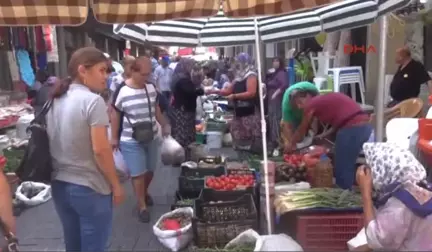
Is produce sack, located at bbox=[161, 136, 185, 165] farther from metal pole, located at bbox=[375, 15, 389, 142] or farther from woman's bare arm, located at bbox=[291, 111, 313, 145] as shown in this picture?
metal pole, located at bbox=[375, 15, 389, 142]

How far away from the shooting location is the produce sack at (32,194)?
6559 mm

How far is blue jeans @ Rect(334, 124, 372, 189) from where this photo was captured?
531 centimetres

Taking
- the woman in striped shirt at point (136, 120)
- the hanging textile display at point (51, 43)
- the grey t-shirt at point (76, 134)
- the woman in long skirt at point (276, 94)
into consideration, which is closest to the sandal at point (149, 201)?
the woman in striped shirt at point (136, 120)

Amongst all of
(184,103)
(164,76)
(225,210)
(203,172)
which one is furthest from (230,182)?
(164,76)

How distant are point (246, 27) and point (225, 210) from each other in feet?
12.7

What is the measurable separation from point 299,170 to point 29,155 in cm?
305

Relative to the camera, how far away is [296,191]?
4.70 metres

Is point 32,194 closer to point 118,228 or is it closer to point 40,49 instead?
A: point 118,228

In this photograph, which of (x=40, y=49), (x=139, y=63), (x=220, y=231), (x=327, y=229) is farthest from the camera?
(x=40, y=49)

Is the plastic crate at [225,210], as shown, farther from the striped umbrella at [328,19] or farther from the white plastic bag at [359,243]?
the striped umbrella at [328,19]

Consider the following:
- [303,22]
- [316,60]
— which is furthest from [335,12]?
[316,60]

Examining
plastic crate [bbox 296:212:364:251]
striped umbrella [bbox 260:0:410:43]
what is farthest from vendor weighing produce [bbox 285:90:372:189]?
plastic crate [bbox 296:212:364:251]

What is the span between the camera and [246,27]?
7883mm

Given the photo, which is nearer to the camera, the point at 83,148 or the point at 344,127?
the point at 83,148
